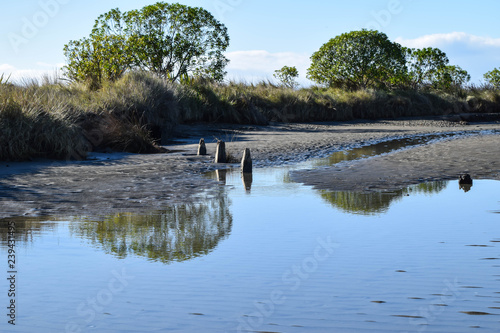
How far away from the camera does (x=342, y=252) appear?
484cm

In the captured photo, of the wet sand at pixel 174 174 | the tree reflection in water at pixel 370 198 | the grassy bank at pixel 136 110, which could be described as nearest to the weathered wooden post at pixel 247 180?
the wet sand at pixel 174 174

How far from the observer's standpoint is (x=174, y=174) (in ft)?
33.8

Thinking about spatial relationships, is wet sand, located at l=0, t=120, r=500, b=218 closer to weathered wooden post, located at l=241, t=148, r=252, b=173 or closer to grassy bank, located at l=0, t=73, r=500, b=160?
grassy bank, located at l=0, t=73, r=500, b=160

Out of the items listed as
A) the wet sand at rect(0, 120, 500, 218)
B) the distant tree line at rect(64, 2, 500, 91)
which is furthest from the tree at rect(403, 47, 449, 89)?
the wet sand at rect(0, 120, 500, 218)

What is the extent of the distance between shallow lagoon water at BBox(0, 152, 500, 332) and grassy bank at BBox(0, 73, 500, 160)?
230 inches

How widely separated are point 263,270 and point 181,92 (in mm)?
16491

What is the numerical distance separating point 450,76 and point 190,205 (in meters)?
38.4

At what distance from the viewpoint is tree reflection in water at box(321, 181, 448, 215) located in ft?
23.1

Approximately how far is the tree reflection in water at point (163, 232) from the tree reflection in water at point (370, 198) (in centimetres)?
149

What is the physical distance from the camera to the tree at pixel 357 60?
3722 cm

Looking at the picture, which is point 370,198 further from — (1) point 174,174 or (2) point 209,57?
(2) point 209,57

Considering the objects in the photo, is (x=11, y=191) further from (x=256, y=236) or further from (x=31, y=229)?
(x=256, y=236)

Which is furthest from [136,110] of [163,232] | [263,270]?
[263,270]

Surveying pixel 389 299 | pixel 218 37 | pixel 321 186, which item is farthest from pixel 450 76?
pixel 389 299
